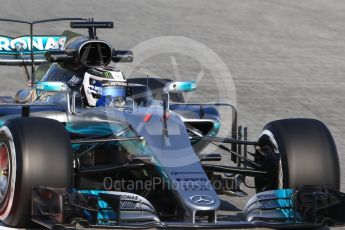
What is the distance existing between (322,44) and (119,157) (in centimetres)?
1475

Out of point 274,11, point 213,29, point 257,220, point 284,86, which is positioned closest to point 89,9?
point 213,29

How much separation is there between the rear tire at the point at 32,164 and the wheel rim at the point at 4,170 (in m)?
0.12

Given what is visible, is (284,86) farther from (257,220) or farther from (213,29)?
(257,220)

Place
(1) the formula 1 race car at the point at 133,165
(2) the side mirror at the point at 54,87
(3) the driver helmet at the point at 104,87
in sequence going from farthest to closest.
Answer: (3) the driver helmet at the point at 104,87, (2) the side mirror at the point at 54,87, (1) the formula 1 race car at the point at 133,165

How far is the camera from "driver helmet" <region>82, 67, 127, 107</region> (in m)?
9.46

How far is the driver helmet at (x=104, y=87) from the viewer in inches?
372

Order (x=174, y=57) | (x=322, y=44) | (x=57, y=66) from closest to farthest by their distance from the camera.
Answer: (x=57, y=66) → (x=174, y=57) → (x=322, y=44)

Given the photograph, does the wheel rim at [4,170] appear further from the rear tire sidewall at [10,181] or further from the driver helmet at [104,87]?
the driver helmet at [104,87]

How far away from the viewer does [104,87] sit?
9547mm

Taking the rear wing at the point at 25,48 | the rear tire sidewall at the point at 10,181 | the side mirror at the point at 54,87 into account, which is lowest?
the rear tire sidewall at the point at 10,181

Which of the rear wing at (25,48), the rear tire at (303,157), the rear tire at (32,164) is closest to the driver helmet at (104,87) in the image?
the rear tire at (32,164)

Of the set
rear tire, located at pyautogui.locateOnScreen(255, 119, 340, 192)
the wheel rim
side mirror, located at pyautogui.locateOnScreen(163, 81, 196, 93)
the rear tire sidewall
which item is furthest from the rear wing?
rear tire, located at pyautogui.locateOnScreen(255, 119, 340, 192)

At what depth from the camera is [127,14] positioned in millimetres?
24422

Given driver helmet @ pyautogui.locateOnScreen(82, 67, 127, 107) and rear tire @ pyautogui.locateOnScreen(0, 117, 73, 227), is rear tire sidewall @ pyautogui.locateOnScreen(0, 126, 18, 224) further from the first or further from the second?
driver helmet @ pyautogui.locateOnScreen(82, 67, 127, 107)
